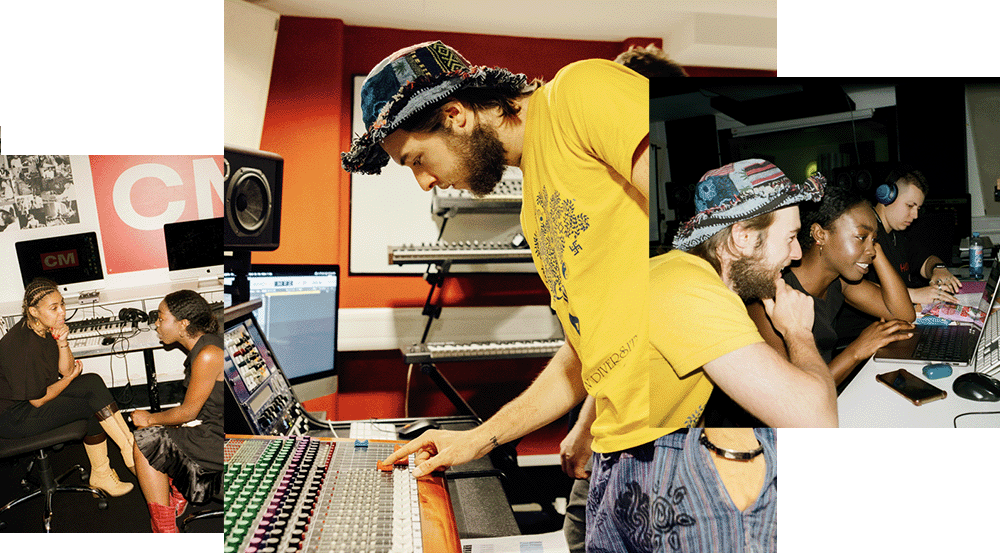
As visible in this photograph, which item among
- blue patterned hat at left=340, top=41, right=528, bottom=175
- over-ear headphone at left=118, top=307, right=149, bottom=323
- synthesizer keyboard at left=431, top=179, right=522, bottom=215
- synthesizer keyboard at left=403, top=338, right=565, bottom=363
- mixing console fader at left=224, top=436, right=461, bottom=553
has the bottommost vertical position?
mixing console fader at left=224, top=436, right=461, bottom=553

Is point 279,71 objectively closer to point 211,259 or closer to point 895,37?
point 211,259

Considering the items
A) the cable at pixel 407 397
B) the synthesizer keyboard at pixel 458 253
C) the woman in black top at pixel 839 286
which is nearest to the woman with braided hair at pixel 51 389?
the cable at pixel 407 397

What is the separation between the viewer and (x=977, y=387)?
147 cm

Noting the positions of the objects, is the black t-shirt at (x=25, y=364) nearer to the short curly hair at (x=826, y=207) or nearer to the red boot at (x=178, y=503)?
the red boot at (x=178, y=503)

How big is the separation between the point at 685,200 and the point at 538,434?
6.03 feet

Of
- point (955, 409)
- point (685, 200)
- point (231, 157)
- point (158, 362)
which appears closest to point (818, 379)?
point (955, 409)

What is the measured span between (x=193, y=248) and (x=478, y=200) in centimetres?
113

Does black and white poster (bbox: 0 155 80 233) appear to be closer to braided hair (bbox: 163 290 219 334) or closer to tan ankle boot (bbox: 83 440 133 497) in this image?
braided hair (bbox: 163 290 219 334)

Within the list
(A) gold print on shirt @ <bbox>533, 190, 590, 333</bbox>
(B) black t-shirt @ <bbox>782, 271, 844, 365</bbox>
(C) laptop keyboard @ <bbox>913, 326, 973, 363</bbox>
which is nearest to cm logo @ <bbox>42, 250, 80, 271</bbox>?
(A) gold print on shirt @ <bbox>533, 190, 590, 333</bbox>

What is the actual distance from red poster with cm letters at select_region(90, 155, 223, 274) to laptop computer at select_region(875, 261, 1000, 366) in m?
2.10

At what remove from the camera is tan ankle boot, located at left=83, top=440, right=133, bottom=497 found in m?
2.04

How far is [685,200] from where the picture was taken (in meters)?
1.38

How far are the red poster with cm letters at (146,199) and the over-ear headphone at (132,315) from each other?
0.14 meters

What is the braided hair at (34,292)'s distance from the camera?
2.03 metres
